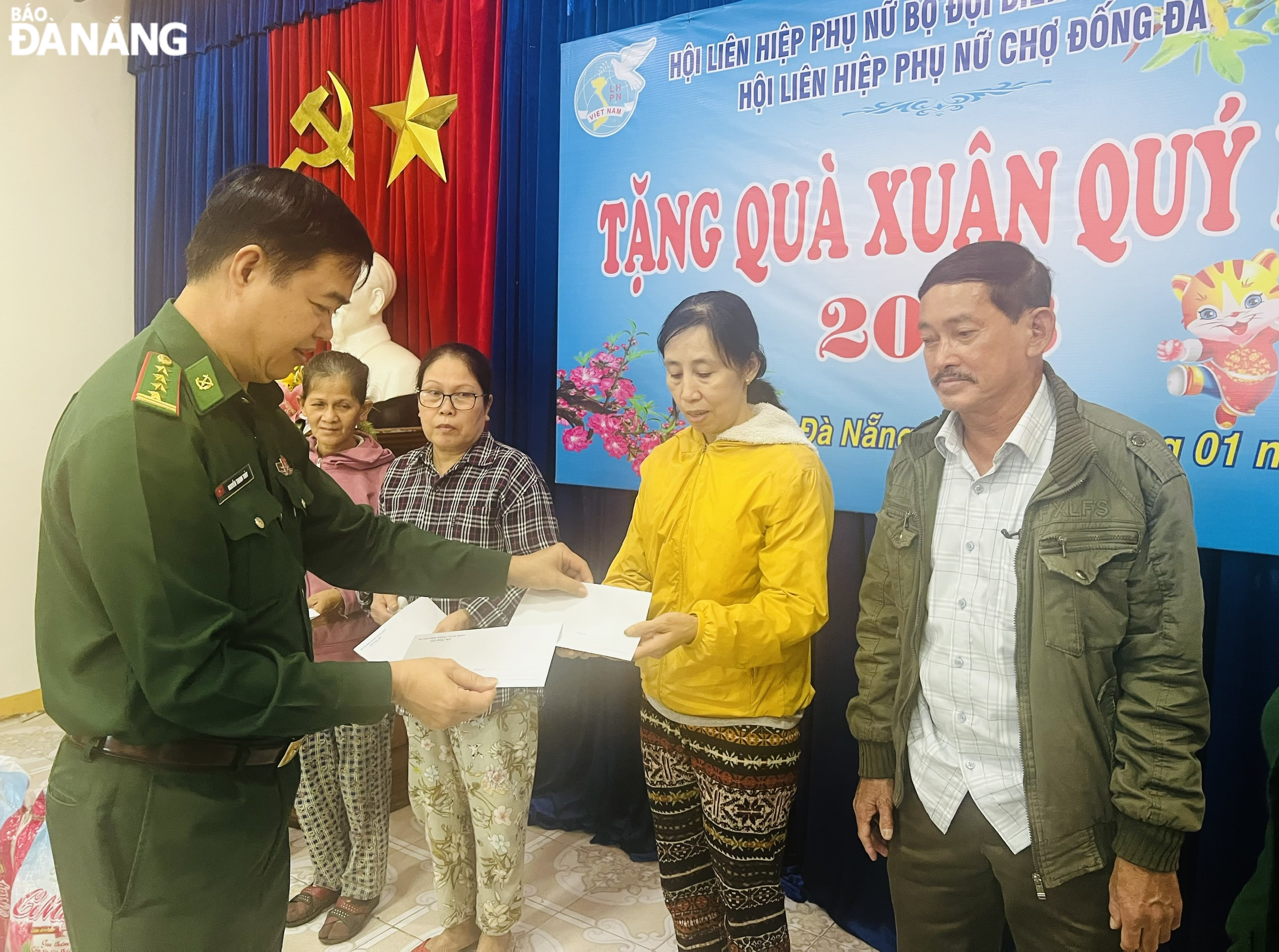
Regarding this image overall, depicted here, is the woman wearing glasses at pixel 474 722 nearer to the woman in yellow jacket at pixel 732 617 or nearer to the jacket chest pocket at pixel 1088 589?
the woman in yellow jacket at pixel 732 617

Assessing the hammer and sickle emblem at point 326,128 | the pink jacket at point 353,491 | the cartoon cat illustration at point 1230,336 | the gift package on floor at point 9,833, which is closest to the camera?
the cartoon cat illustration at point 1230,336

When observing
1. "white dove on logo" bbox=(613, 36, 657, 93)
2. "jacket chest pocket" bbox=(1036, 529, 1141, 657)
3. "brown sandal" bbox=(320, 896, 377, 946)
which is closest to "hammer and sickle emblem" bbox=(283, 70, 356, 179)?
"white dove on logo" bbox=(613, 36, 657, 93)

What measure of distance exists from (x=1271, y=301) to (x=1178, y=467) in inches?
23.2

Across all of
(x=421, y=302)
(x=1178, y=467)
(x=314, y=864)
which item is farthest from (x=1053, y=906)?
(x=421, y=302)

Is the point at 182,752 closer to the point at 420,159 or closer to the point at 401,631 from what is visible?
the point at 401,631

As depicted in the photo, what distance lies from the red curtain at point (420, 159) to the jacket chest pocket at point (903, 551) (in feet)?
5.60

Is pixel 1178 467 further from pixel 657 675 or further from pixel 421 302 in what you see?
pixel 421 302

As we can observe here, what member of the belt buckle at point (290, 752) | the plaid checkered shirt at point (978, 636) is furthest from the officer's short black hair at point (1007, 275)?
the belt buckle at point (290, 752)

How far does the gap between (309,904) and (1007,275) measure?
2.17 metres

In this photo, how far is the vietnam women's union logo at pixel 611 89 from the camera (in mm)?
2221

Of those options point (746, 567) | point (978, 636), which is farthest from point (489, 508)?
point (978, 636)

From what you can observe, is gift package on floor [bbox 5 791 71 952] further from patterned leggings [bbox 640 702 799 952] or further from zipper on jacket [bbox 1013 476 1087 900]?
zipper on jacket [bbox 1013 476 1087 900]

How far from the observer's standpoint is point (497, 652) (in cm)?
137

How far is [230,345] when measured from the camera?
1.07 m
